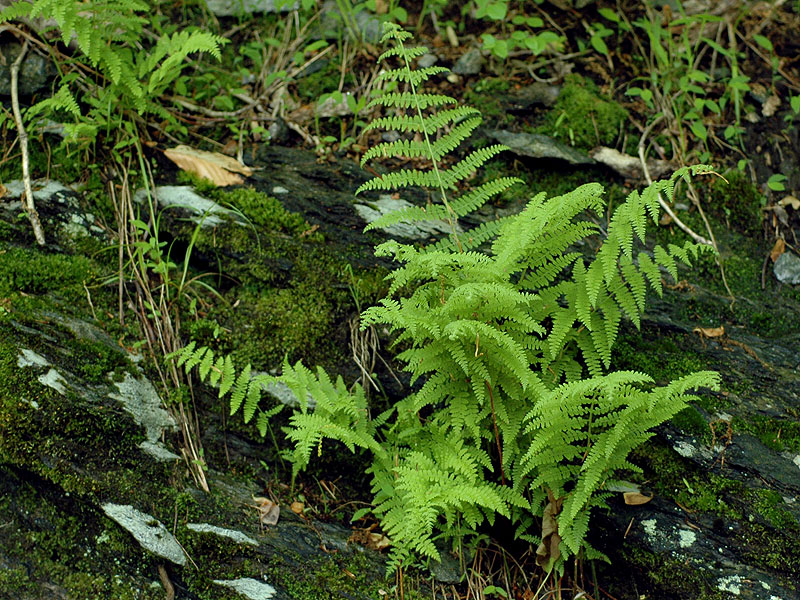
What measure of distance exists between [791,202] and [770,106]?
889 millimetres

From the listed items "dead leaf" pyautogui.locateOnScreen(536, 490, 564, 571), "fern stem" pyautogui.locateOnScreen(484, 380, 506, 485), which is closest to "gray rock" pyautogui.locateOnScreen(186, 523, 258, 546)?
"fern stem" pyautogui.locateOnScreen(484, 380, 506, 485)

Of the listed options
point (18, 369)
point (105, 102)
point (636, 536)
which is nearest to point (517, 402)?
point (636, 536)

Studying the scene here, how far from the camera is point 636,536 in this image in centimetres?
339

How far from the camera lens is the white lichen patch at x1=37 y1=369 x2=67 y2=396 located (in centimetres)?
344

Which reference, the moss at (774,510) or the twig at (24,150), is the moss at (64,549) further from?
the moss at (774,510)

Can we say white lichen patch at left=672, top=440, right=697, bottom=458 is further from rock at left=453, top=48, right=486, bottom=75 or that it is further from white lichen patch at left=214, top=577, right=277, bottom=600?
rock at left=453, top=48, right=486, bottom=75

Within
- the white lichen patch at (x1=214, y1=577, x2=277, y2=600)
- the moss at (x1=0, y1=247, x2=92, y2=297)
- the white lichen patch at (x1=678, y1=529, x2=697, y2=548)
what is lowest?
the white lichen patch at (x1=678, y1=529, x2=697, y2=548)

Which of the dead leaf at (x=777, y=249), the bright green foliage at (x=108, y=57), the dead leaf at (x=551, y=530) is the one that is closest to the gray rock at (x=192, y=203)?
the bright green foliage at (x=108, y=57)

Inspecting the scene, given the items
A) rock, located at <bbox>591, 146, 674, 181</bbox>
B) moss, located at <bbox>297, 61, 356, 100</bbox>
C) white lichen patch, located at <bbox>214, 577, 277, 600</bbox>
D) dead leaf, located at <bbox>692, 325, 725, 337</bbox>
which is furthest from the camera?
moss, located at <bbox>297, 61, 356, 100</bbox>

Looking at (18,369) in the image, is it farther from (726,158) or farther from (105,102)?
(726,158)

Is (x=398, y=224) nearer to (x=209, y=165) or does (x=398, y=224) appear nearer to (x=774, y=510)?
(x=209, y=165)

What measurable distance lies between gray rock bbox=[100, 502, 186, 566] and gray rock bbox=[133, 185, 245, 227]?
198 cm

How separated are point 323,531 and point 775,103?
4635 millimetres

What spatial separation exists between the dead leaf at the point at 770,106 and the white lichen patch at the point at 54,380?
5259 millimetres
